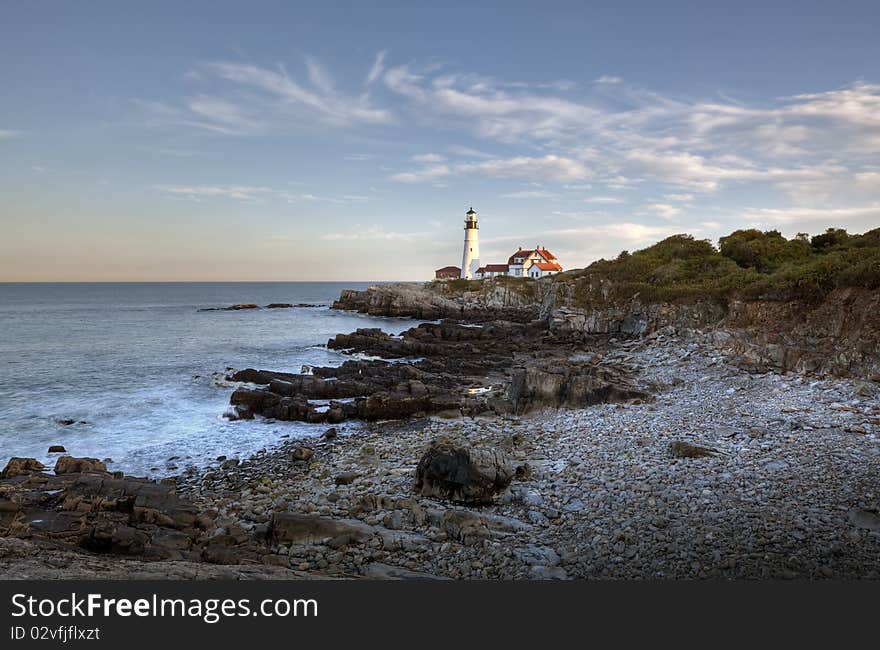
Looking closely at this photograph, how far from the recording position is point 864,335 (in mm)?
16000

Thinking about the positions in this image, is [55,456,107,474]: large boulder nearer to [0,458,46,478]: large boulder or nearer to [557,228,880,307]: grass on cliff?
[0,458,46,478]: large boulder

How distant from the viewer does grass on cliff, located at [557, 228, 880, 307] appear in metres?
20.0

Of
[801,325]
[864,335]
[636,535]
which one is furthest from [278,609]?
[801,325]

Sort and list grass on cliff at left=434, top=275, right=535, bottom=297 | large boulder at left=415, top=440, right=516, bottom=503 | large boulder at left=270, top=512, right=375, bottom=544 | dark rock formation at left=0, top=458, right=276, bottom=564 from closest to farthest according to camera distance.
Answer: dark rock formation at left=0, top=458, right=276, bottom=564 < large boulder at left=270, top=512, right=375, bottom=544 < large boulder at left=415, top=440, right=516, bottom=503 < grass on cliff at left=434, top=275, right=535, bottom=297

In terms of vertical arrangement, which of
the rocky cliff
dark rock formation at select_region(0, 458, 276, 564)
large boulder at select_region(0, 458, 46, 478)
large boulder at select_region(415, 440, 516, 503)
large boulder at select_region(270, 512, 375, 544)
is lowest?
large boulder at select_region(0, 458, 46, 478)

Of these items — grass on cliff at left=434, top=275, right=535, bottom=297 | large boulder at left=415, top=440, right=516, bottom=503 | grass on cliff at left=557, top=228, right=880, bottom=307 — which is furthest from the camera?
grass on cliff at left=434, top=275, right=535, bottom=297

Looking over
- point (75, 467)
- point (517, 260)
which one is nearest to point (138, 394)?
point (75, 467)

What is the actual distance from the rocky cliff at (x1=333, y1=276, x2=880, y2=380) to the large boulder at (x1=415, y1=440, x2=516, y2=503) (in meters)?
12.5

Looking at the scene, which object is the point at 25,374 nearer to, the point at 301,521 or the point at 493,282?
the point at 301,521

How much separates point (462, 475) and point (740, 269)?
92.9 ft

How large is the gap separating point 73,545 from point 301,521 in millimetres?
3858

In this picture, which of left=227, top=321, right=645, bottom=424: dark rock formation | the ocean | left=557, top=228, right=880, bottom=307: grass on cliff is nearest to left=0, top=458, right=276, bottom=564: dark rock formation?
the ocean

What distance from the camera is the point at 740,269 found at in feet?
101

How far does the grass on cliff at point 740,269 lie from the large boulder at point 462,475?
670 inches
